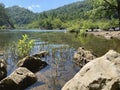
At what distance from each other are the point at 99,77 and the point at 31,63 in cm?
1004

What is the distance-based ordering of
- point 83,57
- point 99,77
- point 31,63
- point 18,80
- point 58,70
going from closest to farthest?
1. point 99,77
2. point 18,80
3. point 58,70
4. point 31,63
5. point 83,57

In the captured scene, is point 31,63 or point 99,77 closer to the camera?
point 99,77

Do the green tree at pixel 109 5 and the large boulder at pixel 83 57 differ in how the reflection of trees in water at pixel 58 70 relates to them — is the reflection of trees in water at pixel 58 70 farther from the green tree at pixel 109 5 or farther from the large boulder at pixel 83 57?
the green tree at pixel 109 5

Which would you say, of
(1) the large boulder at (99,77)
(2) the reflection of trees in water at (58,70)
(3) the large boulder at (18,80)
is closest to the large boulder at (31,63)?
(2) the reflection of trees in water at (58,70)

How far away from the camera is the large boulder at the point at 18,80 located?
13.3 m

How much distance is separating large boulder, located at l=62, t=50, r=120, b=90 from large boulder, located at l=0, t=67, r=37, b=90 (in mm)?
4121

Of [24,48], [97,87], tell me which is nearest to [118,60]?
[97,87]

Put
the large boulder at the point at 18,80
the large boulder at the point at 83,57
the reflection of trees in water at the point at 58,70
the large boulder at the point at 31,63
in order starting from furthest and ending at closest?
the large boulder at the point at 83,57, the large boulder at the point at 31,63, the reflection of trees in water at the point at 58,70, the large boulder at the point at 18,80

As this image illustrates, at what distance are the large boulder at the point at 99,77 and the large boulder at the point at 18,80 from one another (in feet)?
13.5

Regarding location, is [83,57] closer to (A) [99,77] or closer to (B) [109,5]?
(A) [99,77]

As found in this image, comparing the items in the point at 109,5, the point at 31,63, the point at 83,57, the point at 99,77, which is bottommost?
the point at 83,57

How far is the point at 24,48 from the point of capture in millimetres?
22797

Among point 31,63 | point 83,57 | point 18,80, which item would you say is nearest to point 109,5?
point 83,57

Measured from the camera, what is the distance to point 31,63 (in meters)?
19.1
